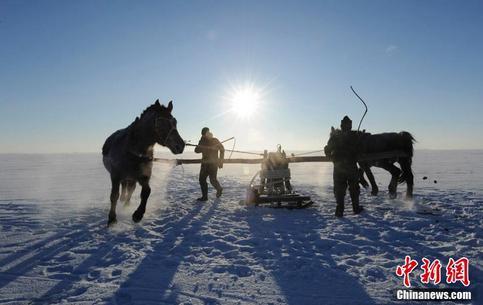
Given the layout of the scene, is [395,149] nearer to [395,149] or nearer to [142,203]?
[395,149]

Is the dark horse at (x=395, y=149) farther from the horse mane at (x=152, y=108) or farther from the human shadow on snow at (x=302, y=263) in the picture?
the horse mane at (x=152, y=108)

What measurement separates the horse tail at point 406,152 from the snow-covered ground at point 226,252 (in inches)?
→ 74.7

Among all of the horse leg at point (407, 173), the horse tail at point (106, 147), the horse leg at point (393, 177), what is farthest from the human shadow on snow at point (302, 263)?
the horse leg at point (407, 173)

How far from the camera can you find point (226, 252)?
536cm

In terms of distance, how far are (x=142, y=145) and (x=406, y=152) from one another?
884cm

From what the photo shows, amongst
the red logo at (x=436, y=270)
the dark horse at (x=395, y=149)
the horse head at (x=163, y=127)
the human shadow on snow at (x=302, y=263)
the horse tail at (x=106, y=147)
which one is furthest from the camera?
the dark horse at (x=395, y=149)

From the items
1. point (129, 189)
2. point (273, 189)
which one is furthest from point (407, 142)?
point (129, 189)

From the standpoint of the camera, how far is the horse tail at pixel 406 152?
11.2 m

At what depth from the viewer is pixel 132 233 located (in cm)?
662

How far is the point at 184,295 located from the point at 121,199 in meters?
7.72

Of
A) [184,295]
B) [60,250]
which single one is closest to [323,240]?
[184,295]

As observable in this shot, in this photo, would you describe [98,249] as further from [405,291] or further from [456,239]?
[456,239]

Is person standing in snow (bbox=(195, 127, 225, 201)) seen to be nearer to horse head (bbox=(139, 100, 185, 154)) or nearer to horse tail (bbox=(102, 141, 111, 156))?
horse tail (bbox=(102, 141, 111, 156))

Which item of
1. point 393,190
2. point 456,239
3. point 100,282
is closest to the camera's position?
point 100,282
